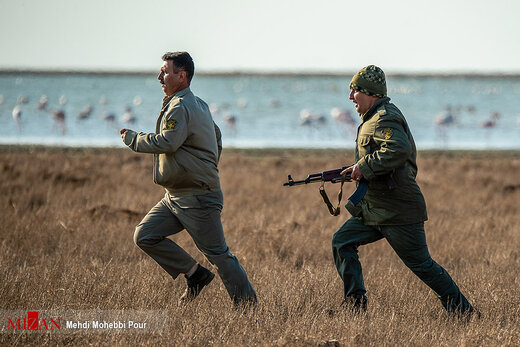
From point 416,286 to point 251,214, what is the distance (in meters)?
4.18

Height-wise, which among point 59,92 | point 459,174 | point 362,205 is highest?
point 362,205

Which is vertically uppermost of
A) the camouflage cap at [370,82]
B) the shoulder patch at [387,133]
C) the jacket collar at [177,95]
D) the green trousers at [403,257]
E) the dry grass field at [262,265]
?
the camouflage cap at [370,82]

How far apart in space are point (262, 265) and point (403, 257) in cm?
206

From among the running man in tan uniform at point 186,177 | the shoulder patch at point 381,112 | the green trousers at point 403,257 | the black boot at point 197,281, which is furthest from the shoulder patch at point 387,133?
the black boot at point 197,281

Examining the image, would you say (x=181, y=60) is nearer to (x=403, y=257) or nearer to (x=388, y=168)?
(x=388, y=168)

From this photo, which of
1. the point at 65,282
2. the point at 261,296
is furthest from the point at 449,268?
the point at 65,282

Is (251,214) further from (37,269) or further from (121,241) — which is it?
(37,269)

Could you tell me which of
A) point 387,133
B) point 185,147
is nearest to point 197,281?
point 185,147

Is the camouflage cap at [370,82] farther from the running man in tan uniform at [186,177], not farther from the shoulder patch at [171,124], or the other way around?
the shoulder patch at [171,124]

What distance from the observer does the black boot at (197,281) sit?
240 inches

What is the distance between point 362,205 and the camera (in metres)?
5.88

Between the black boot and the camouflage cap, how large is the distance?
1.83 meters

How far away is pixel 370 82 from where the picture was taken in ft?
19.1

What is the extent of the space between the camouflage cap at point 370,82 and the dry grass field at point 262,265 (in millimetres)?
1643
